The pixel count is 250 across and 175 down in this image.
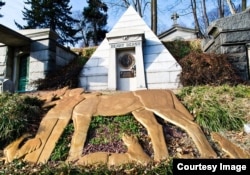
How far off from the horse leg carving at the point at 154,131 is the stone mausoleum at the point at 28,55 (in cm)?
515

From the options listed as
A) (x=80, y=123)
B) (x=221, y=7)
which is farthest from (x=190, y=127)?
(x=221, y=7)

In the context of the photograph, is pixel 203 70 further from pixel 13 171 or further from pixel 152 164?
pixel 13 171

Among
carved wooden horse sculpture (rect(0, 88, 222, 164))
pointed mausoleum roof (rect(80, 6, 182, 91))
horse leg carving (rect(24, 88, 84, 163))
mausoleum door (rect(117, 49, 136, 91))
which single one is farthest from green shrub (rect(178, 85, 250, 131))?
mausoleum door (rect(117, 49, 136, 91))

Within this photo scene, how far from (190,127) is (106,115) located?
49.7 inches

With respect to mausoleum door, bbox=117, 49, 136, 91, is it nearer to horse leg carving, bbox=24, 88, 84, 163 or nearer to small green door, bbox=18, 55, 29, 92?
horse leg carving, bbox=24, 88, 84, 163

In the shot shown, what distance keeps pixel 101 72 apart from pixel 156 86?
67.3 inches

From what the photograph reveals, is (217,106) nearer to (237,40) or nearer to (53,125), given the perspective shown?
(53,125)

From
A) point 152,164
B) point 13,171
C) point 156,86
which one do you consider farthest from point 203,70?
point 13,171

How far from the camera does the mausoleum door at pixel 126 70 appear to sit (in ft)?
25.6

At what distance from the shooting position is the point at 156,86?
7.52 meters

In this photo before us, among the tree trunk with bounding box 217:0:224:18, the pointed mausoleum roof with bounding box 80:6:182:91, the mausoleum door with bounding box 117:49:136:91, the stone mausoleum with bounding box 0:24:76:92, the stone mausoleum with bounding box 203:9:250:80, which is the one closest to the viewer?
the stone mausoleum with bounding box 203:9:250:80

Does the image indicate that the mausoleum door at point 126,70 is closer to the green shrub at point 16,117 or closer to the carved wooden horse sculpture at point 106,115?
the carved wooden horse sculpture at point 106,115

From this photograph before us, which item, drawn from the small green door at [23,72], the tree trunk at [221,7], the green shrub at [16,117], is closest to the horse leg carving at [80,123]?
the green shrub at [16,117]

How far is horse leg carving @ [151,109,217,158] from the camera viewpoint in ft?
10.5
